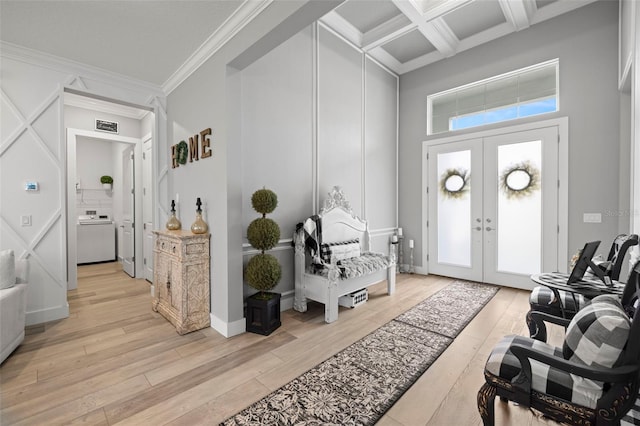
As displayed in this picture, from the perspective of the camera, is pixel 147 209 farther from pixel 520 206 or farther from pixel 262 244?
pixel 520 206

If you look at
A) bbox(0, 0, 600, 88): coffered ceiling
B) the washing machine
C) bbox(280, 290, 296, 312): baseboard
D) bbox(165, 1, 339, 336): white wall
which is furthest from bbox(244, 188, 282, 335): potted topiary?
the washing machine

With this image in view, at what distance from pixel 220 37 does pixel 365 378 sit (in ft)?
11.0

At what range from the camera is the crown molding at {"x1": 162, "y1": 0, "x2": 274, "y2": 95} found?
2.38 meters

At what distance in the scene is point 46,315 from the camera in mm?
3199

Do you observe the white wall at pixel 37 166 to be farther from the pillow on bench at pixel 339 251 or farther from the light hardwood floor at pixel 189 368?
the pillow on bench at pixel 339 251

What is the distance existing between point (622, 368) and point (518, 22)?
477 centimetres

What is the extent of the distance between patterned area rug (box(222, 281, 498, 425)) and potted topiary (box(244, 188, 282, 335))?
0.84m

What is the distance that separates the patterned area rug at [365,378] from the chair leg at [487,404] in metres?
0.60

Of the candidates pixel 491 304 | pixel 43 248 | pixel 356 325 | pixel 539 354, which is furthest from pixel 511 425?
pixel 43 248

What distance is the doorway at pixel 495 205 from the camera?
13.3 feet

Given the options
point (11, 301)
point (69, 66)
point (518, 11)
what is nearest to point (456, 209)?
point (518, 11)

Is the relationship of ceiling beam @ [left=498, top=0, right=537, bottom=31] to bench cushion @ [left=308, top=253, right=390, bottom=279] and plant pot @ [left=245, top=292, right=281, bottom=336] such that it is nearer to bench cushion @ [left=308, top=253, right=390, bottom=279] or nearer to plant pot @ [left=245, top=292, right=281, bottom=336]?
bench cushion @ [left=308, top=253, right=390, bottom=279]

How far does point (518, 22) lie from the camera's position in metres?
4.05

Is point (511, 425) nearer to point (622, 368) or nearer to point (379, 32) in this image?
point (622, 368)
